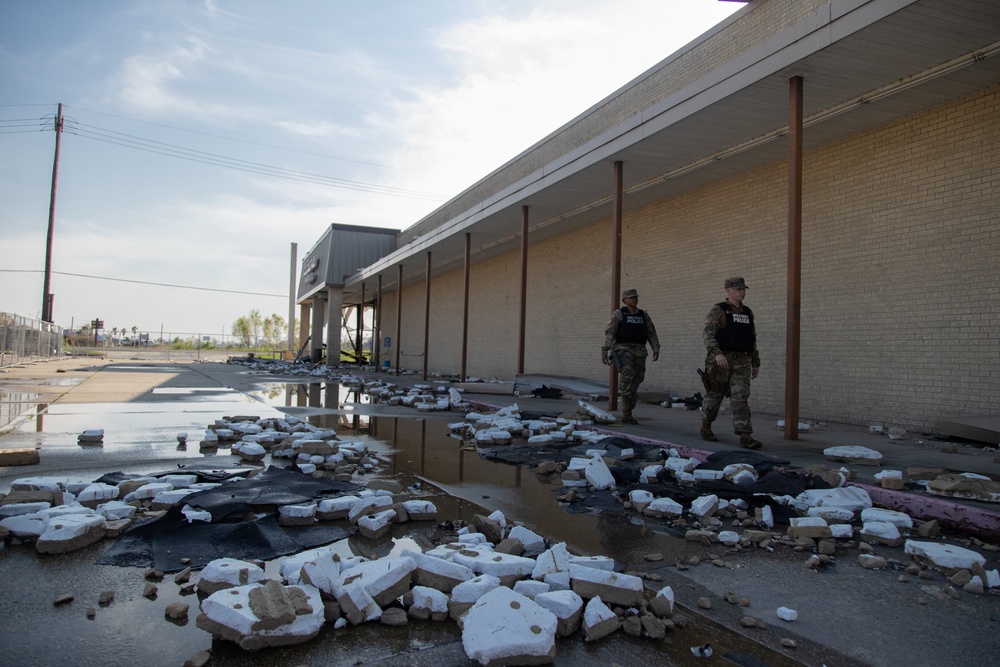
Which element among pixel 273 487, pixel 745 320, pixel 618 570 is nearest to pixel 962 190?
pixel 745 320

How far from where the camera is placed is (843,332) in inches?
365

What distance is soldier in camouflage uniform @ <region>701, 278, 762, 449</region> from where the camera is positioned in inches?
262

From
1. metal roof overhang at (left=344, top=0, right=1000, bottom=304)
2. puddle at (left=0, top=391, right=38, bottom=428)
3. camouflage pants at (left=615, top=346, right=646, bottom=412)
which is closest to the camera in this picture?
metal roof overhang at (left=344, top=0, right=1000, bottom=304)

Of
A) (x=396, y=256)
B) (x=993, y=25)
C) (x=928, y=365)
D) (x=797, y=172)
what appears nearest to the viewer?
(x=993, y=25)

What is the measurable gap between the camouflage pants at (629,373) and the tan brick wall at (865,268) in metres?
2.07

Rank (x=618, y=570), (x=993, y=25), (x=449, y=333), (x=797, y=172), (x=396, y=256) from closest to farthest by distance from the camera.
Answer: (x=618, y=570) < (x=993, y=25) < (x=797, y=172) < (x=396, y=256) < (x=449, y=333)

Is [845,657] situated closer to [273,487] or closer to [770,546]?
[770,546]

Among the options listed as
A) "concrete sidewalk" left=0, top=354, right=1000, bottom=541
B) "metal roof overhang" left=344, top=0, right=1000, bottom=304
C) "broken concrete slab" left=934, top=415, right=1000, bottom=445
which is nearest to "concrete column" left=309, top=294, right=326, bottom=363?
"concrete sidewalk" left=0, top=354, right=1000, bottom=541

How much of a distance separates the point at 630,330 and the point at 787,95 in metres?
3.86

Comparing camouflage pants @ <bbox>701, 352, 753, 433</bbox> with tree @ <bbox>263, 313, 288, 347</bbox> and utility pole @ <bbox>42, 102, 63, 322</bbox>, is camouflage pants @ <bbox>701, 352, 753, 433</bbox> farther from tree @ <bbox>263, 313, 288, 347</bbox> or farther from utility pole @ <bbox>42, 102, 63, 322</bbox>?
tree @ <bbox>263, 313, 288, 347</bbox>

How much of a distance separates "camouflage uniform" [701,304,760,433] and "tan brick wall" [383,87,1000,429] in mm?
2411

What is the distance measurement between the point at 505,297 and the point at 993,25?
15495mm

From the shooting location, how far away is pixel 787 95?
8148 mm

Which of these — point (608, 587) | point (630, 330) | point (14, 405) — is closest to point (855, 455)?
point (630, 330)
